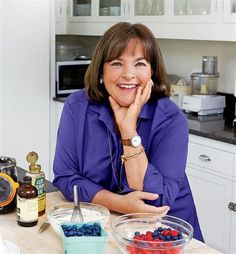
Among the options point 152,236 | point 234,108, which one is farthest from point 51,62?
point 152,236

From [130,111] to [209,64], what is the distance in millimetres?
1708

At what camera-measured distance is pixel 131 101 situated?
1.71 m

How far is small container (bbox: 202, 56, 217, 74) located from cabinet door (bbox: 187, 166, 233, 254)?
752 millimetres

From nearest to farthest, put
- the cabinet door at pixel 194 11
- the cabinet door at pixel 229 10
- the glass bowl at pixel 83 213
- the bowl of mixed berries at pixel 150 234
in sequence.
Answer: the bowl of mixed berries at pixel 150 234, the glass bowl at pixel 83 213, the cabinet door at pixel 229 10, the cabinet door at pixel 194 11

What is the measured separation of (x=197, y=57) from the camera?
3.46m

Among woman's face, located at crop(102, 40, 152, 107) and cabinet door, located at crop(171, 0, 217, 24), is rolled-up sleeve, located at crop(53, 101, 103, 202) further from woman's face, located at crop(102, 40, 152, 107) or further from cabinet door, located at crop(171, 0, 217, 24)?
cabinet door, located at crop(171, 0, 217, 24)

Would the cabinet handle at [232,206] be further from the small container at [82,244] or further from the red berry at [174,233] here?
the small container at [82,244]

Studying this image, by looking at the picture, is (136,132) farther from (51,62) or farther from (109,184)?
(51,62)

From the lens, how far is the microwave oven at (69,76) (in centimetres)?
372

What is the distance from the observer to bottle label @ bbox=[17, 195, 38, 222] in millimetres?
1414

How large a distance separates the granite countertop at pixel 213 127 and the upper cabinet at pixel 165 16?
0.48m

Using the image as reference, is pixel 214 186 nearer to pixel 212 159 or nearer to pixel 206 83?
pixel 212 159

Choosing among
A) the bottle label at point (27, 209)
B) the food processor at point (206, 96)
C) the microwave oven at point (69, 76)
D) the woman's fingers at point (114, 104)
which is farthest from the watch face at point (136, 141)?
the microwave oven at point (69, 76)

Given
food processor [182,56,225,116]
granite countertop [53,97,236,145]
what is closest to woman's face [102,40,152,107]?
granite countertop [53,97,236,145]
